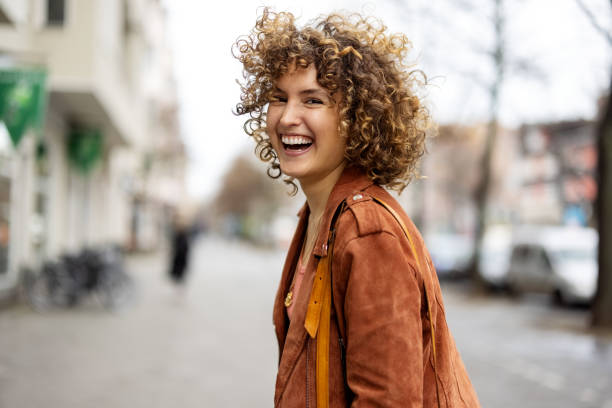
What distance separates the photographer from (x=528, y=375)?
7.63 m

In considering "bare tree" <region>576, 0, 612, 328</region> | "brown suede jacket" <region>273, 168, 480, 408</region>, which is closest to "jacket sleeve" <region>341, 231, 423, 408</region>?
"brown suede jacket" <region>273, 168, 480, 408</region>

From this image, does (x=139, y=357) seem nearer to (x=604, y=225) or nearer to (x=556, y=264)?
(x=604, y=225)

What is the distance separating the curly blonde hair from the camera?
5.66 ft

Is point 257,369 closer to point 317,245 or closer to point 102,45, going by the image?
point 317,245

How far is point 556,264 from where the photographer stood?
16.1 metres

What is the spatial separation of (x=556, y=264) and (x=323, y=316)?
1602 centimetres

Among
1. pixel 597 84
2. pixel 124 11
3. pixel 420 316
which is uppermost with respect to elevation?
pixel 124 11

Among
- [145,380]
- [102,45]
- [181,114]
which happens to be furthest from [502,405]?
[181,114]

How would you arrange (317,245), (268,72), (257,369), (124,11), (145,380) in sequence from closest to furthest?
(317,245), (268,72), (145,380), (257,369), (124,11)

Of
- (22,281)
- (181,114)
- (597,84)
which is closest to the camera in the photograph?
(22,281)

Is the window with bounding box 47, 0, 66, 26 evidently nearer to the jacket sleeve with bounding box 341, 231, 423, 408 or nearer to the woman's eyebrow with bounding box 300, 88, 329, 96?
the woman's eyebrow with bounding box 300, 88, 329, 96

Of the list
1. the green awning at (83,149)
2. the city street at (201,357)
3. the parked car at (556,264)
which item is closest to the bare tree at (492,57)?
the parked car at (556,264)

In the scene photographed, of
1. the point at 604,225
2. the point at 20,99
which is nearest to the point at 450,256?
the point at 604,225

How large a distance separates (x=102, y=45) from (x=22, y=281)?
543 cm
